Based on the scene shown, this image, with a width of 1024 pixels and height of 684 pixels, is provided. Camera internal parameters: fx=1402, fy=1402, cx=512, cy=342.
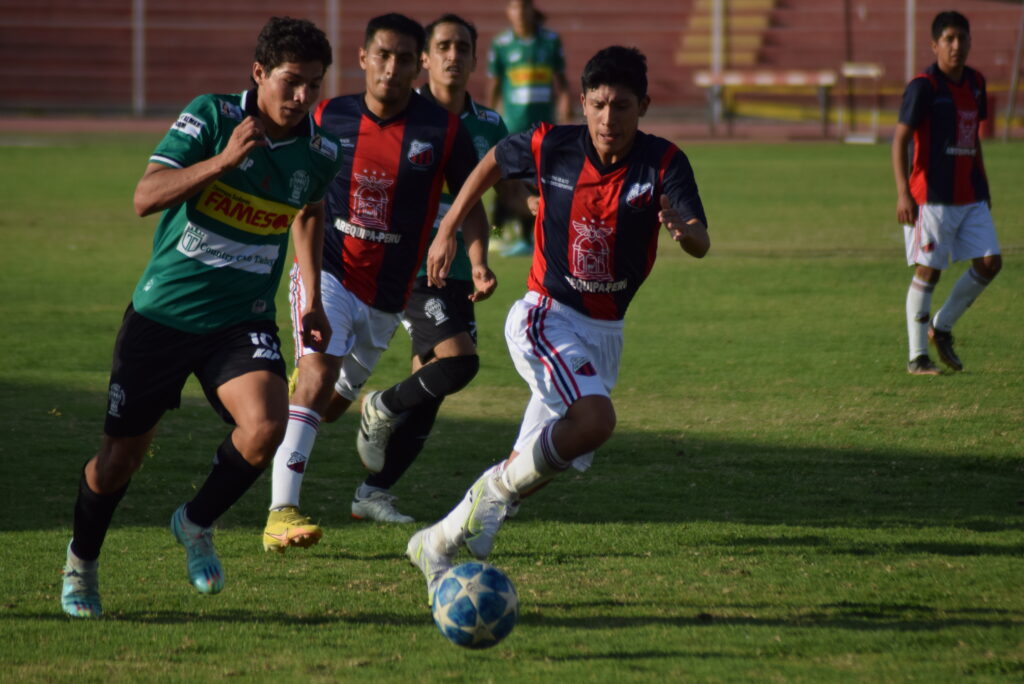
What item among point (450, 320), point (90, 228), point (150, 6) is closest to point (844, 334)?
point (450, 320)

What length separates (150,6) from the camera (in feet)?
135

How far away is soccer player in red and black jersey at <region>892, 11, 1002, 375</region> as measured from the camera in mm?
9438

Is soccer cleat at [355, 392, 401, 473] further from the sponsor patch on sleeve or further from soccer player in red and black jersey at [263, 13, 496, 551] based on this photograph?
the sponsor patch on sleeve

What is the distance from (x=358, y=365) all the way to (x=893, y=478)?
8.70 feet

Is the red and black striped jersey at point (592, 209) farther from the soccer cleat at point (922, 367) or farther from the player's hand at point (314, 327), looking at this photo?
the soccer cleat at point (922, 367)

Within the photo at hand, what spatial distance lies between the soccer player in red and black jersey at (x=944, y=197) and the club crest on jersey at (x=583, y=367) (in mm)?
4683

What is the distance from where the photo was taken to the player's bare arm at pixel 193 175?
14.6 ft

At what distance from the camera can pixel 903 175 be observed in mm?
9281

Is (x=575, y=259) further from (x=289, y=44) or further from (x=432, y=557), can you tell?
(x=289, y=44)

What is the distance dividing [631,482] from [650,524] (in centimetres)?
78

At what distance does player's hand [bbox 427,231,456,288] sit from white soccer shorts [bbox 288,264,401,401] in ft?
2.22

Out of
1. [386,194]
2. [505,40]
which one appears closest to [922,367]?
[386,194]

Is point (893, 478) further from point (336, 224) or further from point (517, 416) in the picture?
point (336, 224)

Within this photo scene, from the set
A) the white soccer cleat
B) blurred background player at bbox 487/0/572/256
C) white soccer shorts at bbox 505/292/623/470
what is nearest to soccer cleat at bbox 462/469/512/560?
the white soccer cleat
